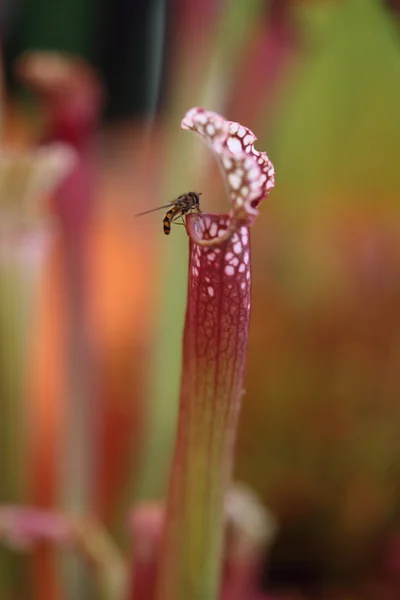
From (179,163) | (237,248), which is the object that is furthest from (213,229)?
(179,163)

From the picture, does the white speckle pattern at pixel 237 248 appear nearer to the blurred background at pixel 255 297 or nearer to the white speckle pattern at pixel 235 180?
the white speckle pattern at pixel 235 180

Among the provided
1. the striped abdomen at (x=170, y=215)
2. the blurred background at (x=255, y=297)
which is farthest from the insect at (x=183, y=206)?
the blurred background at (x=255, y=297)

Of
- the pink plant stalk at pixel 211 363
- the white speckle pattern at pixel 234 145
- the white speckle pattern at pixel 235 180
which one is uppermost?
the white speckle pattern at pixel 234 145

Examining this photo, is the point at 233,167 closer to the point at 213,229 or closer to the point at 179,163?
the point at 213,229

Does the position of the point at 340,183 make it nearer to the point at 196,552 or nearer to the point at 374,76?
the point at 374,76

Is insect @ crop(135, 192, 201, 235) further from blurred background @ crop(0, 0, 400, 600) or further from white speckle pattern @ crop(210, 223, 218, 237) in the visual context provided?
blurred background @ crop(0, 0, 400, 600)

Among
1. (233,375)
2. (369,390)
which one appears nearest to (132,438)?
(369,390)

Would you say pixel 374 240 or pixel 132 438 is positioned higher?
pixel 374 240

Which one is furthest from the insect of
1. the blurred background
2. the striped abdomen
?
the blurred background
